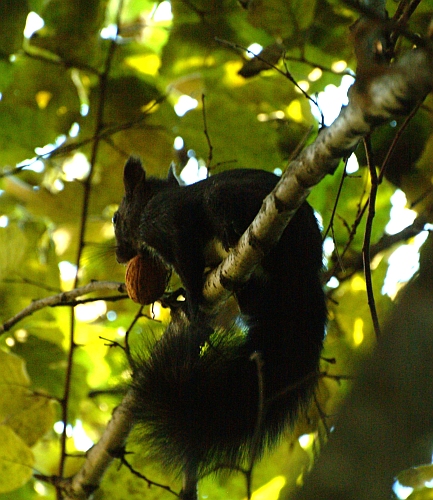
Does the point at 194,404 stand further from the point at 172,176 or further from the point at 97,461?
the point at 172,176

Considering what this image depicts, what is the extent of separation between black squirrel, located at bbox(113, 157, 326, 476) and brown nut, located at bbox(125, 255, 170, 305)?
0.07m

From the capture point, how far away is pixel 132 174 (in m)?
3.77

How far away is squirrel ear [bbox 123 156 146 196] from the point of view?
3.70 metres

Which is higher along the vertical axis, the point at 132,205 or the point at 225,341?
the point at 132,205

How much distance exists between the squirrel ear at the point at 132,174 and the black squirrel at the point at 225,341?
275 mm

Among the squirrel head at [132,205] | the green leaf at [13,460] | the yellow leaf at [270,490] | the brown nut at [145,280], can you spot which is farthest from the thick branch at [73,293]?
the yellow leaf at [270,490]

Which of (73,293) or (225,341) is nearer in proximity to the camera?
(225,341)

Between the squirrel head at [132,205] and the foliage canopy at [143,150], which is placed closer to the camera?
the foliage canopy at [143,150]

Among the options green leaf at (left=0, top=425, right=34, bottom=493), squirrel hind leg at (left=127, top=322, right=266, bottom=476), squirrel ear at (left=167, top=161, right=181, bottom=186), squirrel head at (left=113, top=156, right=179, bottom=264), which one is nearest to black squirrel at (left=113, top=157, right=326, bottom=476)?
squirrel hind leg at (left=127, top=322, right=266, bottom=476)

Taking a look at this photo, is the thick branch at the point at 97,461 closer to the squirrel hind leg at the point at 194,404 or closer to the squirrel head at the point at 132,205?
the squirrel hind leg at the point at 194,404

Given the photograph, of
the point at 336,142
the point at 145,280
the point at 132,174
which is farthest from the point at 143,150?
the point at 336,142

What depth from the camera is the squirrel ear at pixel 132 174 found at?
3697 millimetres

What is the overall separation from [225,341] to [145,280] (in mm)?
597

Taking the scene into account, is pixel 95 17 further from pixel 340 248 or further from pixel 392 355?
pixel 392 355
